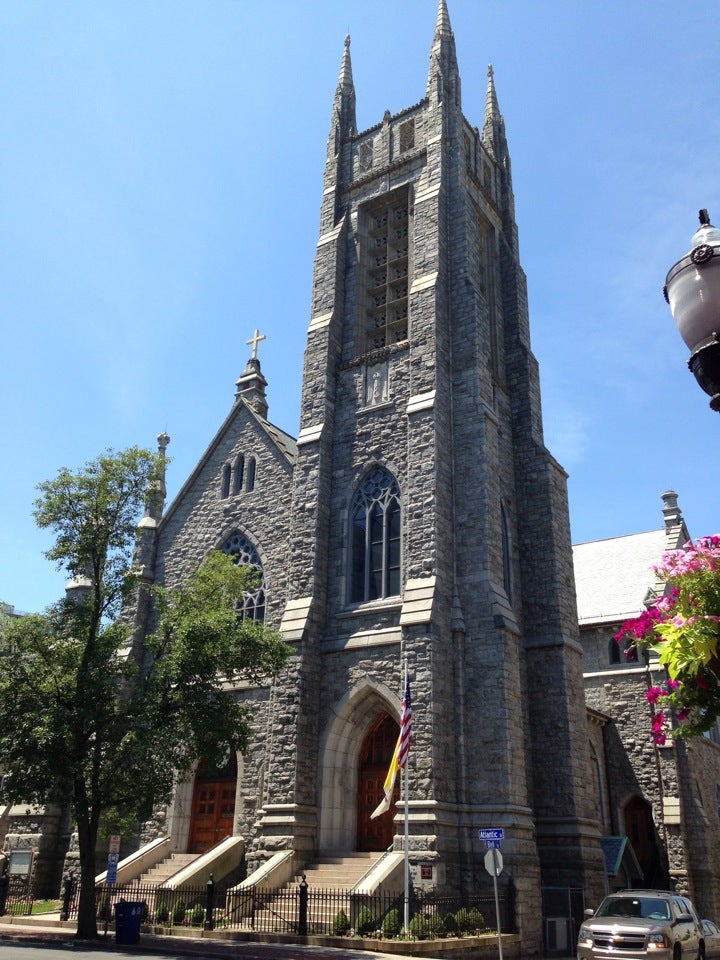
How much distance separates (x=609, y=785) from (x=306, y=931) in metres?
16.7

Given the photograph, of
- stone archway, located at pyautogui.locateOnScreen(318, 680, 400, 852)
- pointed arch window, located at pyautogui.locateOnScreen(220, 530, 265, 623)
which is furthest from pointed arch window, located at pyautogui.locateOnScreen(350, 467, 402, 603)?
pointed arch window, located at pyautogui.locateOnScreen(220, 530, 265, 623)

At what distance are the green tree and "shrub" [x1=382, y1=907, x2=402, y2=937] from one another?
188 inches

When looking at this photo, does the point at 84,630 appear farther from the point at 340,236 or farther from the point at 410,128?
the point at 410,128

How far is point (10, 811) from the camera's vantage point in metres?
26.3

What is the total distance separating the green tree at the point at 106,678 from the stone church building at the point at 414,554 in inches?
117

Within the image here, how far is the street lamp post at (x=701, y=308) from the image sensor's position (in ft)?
15.5

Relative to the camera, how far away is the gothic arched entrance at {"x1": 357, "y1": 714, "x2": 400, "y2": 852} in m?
20.5

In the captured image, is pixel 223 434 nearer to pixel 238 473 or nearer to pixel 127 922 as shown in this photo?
pixel 238 473

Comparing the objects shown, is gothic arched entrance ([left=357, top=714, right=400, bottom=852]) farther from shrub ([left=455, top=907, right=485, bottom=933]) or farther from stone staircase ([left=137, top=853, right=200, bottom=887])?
stone staircase ([left=137, top=853, right=200, bottom=887])

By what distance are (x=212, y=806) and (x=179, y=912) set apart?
511 centimetres

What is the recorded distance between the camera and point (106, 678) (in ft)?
57.9

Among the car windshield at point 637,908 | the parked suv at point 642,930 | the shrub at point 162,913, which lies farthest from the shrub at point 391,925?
the shrub at point 162,913

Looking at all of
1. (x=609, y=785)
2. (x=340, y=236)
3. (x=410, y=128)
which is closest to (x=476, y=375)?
(x=340, y=236)

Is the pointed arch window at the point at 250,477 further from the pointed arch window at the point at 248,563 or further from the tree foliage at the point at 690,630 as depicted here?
the tree foliage at the point at 690,630
